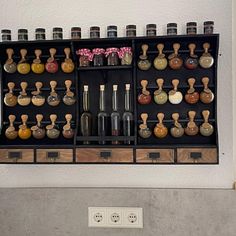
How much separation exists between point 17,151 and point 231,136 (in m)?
1.01

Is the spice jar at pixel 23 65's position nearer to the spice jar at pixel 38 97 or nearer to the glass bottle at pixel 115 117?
the spice jar at pixel 38 97

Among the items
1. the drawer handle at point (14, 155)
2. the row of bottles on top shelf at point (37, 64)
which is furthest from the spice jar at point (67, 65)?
the drawer handle at point (14, 155)

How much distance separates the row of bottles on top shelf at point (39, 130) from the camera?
168cm

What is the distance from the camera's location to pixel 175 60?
162 cm

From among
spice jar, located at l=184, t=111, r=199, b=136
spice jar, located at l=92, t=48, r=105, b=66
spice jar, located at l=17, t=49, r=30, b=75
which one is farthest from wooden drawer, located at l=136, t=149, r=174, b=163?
spice jar, located at l=17, t=49, r=30, b=75

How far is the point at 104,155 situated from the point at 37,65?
0.52 meters

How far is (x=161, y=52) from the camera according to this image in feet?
5.42

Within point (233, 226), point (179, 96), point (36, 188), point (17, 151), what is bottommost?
point (233, 226)

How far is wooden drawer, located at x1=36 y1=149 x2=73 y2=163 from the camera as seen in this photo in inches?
64.9

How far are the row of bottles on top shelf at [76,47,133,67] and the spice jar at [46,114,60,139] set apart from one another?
28cm

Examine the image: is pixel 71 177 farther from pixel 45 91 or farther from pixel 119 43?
pixel 119 43

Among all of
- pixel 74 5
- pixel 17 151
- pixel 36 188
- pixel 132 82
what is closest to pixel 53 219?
pixel 36 188

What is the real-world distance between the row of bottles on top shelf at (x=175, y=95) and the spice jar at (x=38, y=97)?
0.46 metres

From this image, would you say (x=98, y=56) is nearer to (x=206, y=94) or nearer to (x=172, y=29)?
(x=172, y=29)
